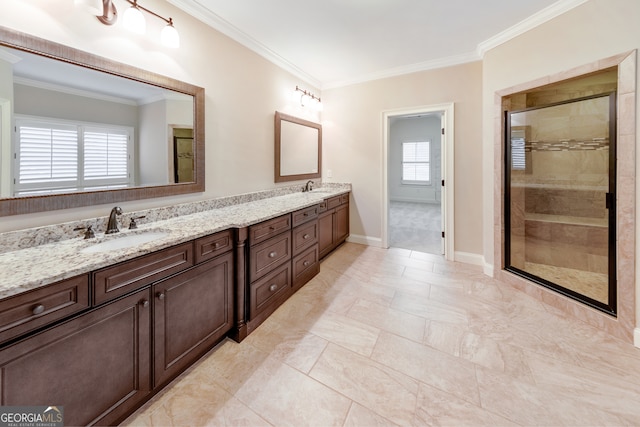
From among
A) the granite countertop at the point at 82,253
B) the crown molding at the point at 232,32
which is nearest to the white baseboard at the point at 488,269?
the granite countertop at the point at 82,253

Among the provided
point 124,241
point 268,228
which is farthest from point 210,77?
point 124,241

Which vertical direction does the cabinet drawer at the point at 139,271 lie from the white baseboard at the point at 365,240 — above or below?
above

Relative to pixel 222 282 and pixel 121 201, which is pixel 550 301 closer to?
pixel 222 282

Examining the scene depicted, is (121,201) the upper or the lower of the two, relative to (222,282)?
upper

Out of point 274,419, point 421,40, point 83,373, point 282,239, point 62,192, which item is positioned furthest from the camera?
point 421,40

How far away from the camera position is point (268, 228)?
221cm

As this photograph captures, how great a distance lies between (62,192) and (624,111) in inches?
148

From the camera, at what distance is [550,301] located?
2467 millimetres

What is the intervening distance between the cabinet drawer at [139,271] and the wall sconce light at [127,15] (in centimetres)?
151

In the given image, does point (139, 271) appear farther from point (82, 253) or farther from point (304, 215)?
point (304, 215)

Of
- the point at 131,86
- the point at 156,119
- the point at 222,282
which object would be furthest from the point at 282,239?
the point at 131,86

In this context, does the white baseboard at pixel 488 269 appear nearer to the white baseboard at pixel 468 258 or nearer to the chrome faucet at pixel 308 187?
the white baseboard at pixel 468 258

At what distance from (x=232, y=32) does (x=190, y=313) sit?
2.59 metres

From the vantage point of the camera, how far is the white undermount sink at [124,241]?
5.09 ft
